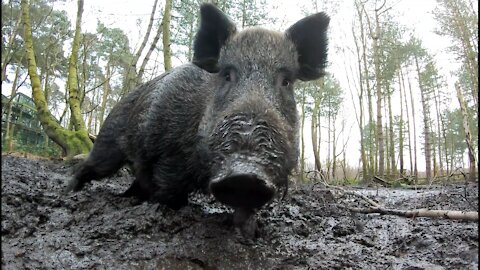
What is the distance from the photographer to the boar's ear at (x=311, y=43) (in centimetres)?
411

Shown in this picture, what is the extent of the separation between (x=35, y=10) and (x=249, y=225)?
18.8m

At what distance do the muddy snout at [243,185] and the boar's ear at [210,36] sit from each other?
6.02 ft

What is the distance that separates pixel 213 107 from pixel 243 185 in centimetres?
126

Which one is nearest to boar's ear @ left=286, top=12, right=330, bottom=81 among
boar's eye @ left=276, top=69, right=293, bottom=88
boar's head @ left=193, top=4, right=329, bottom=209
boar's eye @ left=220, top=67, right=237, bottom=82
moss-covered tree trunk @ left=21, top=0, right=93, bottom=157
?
boar's head @ left=193, top=4, right=329, bottom=209

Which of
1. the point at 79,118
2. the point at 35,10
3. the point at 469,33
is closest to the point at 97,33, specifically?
the point at 35,10

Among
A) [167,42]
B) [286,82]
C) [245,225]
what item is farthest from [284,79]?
[167,42]

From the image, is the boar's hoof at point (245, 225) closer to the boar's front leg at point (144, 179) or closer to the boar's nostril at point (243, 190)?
the boar's nostril at point (243, 190)

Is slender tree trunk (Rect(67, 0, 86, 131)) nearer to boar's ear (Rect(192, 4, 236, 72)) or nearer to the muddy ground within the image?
the muddy ground

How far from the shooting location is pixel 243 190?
253cm

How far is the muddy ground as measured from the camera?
2.79m

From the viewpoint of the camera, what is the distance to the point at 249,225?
3.47 m

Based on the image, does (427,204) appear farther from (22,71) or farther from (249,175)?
(22,71)

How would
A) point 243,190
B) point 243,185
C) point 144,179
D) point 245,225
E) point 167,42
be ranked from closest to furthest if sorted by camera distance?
point 243,185
point 243,190
point 245,225
point 144,179
point 167,42

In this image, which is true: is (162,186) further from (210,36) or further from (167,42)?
(167,42)
